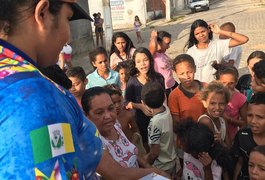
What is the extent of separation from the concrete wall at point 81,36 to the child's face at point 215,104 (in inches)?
447

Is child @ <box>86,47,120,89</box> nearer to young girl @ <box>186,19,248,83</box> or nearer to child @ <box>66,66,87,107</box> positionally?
child @ <box>66,66,87,107</box>

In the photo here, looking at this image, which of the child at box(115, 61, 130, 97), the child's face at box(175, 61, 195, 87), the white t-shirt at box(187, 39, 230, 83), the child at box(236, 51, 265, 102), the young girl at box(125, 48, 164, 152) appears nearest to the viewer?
the child's face at box(175, 61, 195, 87)

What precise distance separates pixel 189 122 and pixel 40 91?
2.21 m

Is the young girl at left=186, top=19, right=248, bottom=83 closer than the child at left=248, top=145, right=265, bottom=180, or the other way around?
the child at left=248, top=145, right=265, bottom=180

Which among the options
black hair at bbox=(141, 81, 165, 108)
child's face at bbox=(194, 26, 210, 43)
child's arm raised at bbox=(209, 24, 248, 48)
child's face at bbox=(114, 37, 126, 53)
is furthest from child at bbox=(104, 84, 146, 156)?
child's arm raised at bbox=(209, 24, 248, 48)

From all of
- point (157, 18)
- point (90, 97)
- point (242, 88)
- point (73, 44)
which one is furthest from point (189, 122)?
point (157, 18)

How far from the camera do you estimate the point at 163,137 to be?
3.07 metres

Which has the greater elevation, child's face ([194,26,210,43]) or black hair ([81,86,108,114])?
child's face ([194,26,210,43])

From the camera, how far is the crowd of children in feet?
8.75

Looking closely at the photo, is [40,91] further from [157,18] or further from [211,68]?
[157,18]

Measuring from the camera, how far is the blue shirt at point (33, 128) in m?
0.77

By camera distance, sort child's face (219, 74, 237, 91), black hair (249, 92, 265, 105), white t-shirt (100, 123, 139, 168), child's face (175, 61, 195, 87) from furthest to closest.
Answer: child's face (219, 74, 237, 91), child's face (175, 61, 195, 87), black hair (249, 92, 265, 105), white t-shirt (100, 123, 139, 168)

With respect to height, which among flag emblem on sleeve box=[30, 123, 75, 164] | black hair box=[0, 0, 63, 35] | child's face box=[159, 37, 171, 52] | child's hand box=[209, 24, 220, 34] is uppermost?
black hair box=[0, 0, 63, 35]

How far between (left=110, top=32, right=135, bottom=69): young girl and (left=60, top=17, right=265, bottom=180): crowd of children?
1 cm
